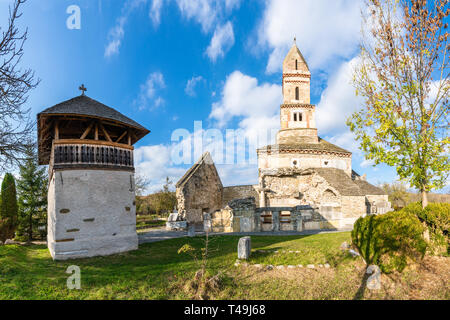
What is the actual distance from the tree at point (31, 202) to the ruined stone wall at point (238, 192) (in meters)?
17.3

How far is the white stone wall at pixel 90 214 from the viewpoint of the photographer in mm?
9578

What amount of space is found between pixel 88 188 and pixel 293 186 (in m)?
19.8

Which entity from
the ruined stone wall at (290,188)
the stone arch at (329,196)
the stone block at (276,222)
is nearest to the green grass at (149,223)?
the ruined stone wall at (290,188)

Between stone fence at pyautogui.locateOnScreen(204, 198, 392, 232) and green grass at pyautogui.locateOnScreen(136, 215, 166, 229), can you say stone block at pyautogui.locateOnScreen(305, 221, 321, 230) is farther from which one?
green grass at pyautogui.locateOnScreen(136, 215, 166, 229)

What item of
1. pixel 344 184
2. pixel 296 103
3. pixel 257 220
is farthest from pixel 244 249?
pixel 296 103

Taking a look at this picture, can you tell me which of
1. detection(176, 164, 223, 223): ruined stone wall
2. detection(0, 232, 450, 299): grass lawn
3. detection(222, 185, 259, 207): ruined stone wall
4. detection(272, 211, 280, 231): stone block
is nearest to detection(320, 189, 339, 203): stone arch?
detection(272, 211, 280, 231): stone block

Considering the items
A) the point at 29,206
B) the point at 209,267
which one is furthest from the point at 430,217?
the point at 29,206

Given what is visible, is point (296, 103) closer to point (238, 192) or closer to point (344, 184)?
point (344, 184)

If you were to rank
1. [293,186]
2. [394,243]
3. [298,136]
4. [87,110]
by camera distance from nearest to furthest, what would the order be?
[394,243], [87,110], [293,186], [298,136]

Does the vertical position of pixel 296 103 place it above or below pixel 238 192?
above

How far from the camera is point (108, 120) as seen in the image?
→ 430 inches

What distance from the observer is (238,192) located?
2689cm

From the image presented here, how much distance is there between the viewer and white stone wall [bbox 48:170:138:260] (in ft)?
31.4

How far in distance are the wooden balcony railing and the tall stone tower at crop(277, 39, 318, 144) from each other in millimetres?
22269
